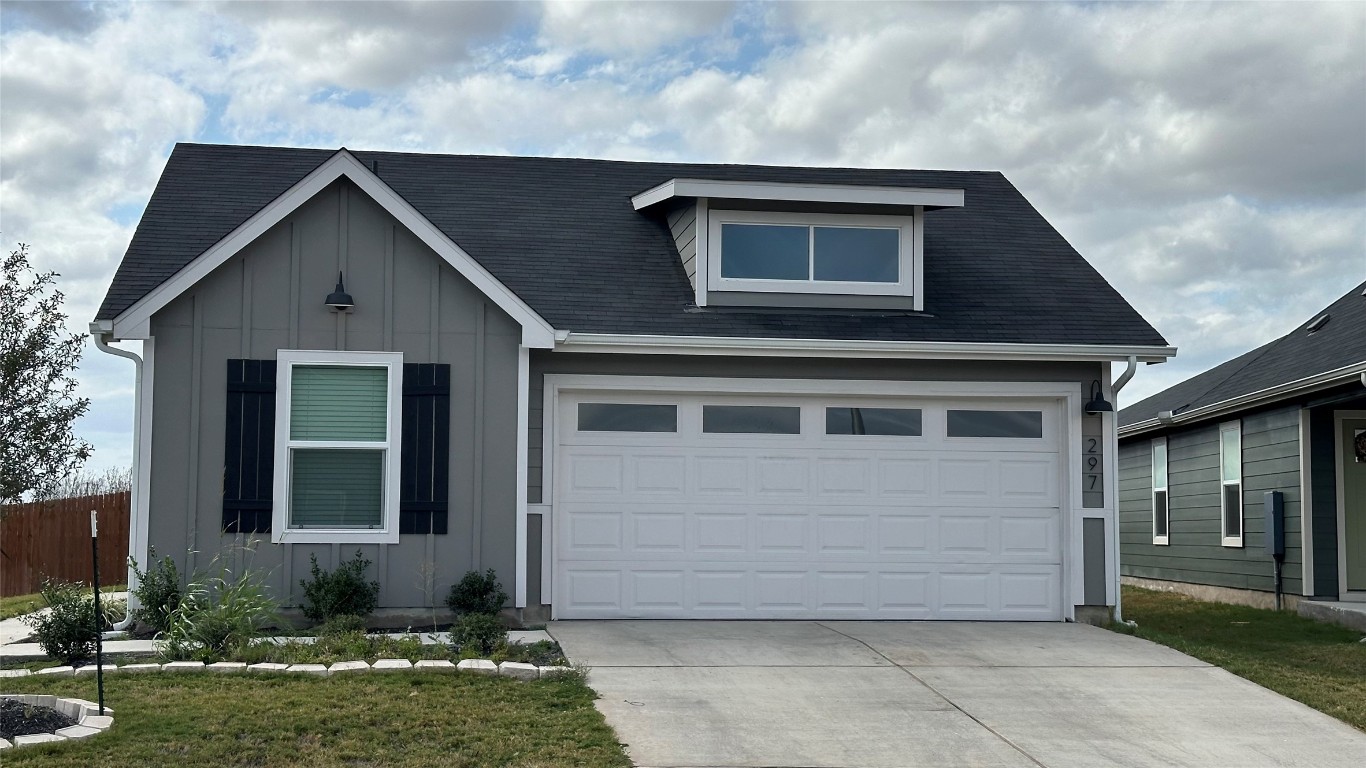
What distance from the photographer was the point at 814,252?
43.9 ft

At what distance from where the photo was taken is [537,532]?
12.0 meters

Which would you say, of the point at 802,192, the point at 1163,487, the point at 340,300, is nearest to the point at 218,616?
the point at 340,300

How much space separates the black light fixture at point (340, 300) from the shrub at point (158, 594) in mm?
2476

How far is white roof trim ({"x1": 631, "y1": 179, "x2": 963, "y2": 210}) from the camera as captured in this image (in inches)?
509

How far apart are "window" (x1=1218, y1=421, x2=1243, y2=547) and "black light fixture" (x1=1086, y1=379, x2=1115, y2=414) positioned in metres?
4.70

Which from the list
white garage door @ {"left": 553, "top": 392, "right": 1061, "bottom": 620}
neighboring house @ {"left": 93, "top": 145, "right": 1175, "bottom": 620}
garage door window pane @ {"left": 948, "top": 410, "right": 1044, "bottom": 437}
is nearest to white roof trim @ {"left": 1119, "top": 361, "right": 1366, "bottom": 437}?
neighboring house @ {"left": 93, "top": 145, "right": 1175, "bottom": 620}

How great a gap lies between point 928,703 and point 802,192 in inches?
230

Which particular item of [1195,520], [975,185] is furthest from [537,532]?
[1195,520]

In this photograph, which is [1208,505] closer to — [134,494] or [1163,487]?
[1163,487]

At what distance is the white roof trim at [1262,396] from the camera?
44.4 ft

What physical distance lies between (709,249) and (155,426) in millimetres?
5396

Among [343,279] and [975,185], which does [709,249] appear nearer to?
[343,279]

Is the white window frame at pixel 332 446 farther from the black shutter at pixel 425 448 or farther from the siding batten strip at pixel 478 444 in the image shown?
the siding batten strip at pixel 478 444

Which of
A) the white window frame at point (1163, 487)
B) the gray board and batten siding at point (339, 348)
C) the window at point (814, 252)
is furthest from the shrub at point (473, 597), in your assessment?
the white window frame at point (1163, 487)
